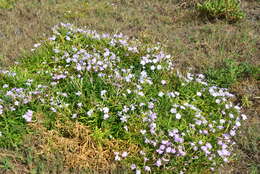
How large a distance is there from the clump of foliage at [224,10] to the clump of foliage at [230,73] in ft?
6.81

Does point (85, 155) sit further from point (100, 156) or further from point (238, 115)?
point (238, 115)

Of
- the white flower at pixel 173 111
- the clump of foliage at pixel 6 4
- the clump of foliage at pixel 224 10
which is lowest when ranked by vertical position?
the white flower at pixel 173 111

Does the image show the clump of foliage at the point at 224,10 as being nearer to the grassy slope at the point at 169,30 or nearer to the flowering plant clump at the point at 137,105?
the grassy slope at the point at 169,30

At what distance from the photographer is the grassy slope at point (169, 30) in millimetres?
4453

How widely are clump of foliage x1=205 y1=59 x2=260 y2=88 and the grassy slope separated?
9 centimetres

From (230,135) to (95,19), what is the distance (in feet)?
14.6

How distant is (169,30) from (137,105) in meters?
3.43

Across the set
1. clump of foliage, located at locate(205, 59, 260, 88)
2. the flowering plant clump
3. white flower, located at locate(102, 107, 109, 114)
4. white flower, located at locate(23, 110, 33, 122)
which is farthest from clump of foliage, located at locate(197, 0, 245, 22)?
white flower, located at locate(23, 110, 33, 122)

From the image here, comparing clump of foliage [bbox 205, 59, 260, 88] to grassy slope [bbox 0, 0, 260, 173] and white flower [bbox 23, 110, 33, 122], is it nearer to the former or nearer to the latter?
grassy slope [bbox 0, 0, 260, 173]

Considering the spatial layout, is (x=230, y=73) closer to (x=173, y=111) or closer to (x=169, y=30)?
(x=173, y=111)

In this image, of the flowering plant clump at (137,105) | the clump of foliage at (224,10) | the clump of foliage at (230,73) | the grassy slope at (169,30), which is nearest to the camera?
the flowering plant clump at (137,105)

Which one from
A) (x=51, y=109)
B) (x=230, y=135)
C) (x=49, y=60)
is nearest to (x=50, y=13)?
(x=49, y=60)

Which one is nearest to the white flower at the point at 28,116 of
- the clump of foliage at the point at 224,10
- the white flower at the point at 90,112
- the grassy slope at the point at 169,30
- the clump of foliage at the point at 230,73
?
the grassy slope at the point at 169,30

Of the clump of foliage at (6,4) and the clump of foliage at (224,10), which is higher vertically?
the clump of foliage at (224,10)
